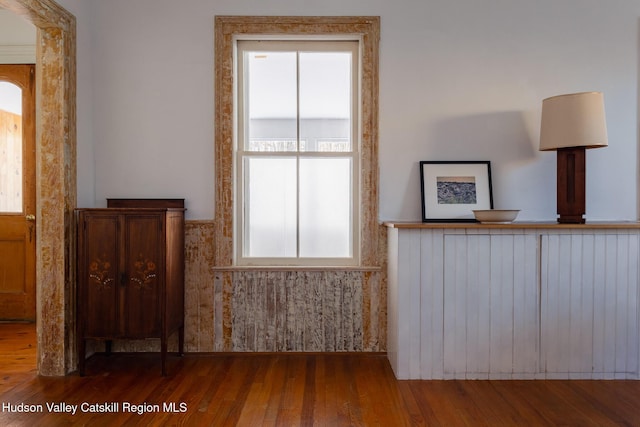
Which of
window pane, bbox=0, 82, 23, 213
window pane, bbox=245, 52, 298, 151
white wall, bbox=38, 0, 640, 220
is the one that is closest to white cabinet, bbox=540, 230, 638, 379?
white wall, bbox=38, 0, 640, 220

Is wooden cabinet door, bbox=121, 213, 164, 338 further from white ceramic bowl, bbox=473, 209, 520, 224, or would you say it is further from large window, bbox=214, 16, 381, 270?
white ceramic bowl, bbox=473, 209, 520, 224

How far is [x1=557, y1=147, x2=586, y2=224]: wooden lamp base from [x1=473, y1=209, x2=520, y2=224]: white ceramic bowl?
37 centimetres

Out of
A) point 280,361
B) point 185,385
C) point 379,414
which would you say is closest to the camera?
point 379,414

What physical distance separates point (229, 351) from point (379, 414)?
4.84 ft

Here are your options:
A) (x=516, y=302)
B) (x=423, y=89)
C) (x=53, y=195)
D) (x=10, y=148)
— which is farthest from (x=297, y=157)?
(x=10, y=148)

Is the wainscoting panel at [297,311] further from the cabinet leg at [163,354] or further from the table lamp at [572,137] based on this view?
the table lamp at [572,137]

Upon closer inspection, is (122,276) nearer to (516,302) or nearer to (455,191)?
(455,191)

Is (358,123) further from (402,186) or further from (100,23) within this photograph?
(100,23)

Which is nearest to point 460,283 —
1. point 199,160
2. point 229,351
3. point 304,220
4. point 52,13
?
point 304,220

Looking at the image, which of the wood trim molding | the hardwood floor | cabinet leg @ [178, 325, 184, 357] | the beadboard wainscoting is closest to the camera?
the hardwood floor

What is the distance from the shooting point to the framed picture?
3.38 meters

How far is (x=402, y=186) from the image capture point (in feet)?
11.2

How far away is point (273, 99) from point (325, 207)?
1010 mm

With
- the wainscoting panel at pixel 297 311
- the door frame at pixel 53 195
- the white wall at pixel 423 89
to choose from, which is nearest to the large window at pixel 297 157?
the wainscoting panel at pixel 297 311
